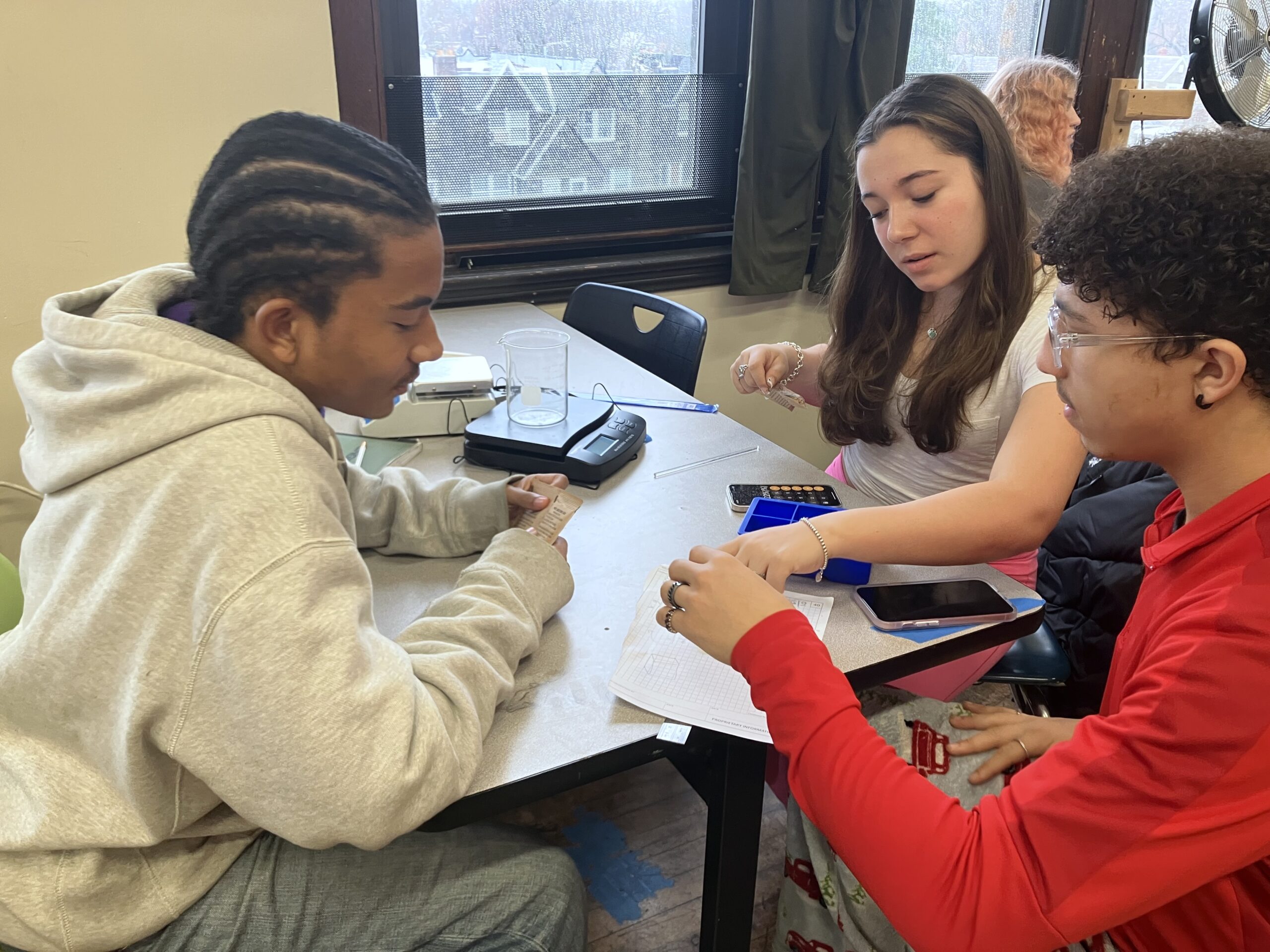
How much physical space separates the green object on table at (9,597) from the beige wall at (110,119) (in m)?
0.88

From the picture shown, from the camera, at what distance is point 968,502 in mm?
1081

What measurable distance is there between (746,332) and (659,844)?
5.56ft

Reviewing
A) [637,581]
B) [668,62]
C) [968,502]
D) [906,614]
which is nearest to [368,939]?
[637,581]

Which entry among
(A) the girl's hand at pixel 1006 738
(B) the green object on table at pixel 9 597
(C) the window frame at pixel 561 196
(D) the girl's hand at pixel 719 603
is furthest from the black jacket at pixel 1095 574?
(B) the green object on table at pixel 9 597

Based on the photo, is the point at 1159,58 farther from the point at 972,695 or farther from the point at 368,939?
the point at 368,939

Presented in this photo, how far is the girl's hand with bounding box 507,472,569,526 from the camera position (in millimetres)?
1131

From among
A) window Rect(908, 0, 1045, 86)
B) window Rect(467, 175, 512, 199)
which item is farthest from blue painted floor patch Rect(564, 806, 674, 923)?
window Rect(908, 0, 1045, 86)

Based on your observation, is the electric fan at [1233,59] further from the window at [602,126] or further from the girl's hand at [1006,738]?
the girl's hand at [1006,738]

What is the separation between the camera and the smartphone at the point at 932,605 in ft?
3.22

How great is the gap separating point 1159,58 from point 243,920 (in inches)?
148

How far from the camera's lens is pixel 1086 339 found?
77 centimetres

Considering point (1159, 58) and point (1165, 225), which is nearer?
point (1165, 225)

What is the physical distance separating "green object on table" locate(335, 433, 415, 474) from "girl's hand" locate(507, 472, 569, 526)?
13.2 inches

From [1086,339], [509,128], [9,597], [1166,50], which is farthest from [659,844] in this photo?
[1166,50]
